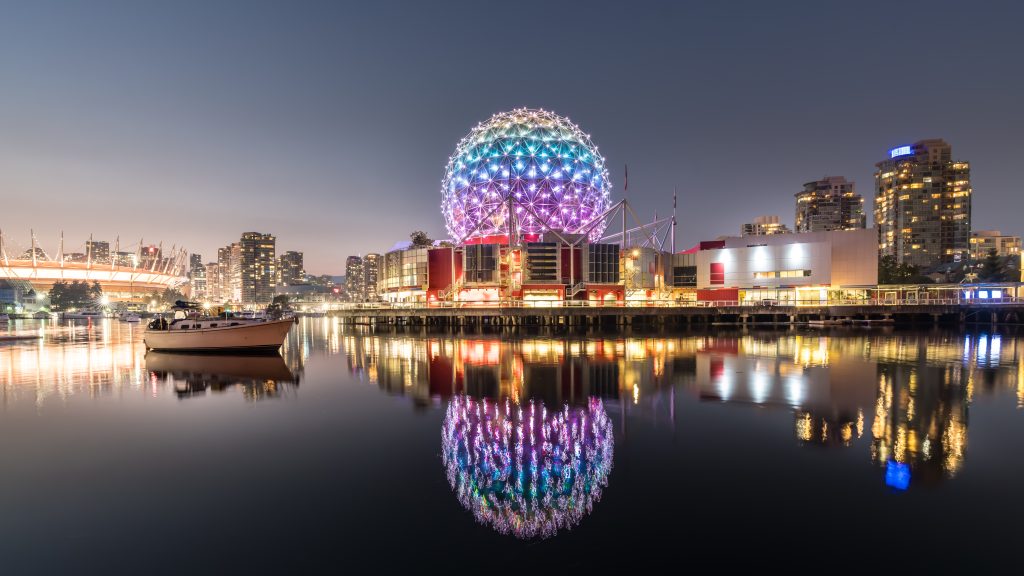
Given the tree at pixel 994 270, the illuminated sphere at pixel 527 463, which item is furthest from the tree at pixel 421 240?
the tree at pixel 994 270

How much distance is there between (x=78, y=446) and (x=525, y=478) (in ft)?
36.2

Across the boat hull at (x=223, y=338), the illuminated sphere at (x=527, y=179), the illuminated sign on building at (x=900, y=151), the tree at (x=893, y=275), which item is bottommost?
the boat hull at (x=223, y=338)

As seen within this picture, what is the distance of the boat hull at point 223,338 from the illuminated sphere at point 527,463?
755 inches

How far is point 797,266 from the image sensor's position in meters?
69.4

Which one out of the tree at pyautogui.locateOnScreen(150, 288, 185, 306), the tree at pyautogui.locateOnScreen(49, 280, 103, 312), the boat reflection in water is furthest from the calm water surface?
the tree at pyautogui.locateOnScreen(150, 288, 185, 306)

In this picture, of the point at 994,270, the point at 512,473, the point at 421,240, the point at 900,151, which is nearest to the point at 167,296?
the point at 421,240

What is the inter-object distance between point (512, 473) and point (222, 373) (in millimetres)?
18520

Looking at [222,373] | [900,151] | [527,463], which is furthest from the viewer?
[900,151]

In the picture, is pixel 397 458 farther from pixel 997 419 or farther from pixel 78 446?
pixel 997 419

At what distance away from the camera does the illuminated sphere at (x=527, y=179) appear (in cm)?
6769

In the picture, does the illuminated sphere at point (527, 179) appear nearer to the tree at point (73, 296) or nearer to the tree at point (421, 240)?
the tree at point (421, 240)

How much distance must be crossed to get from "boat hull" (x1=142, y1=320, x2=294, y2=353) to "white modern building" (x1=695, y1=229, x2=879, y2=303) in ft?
206

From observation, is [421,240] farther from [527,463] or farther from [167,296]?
[167,296]

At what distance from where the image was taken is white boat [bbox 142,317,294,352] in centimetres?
2819
